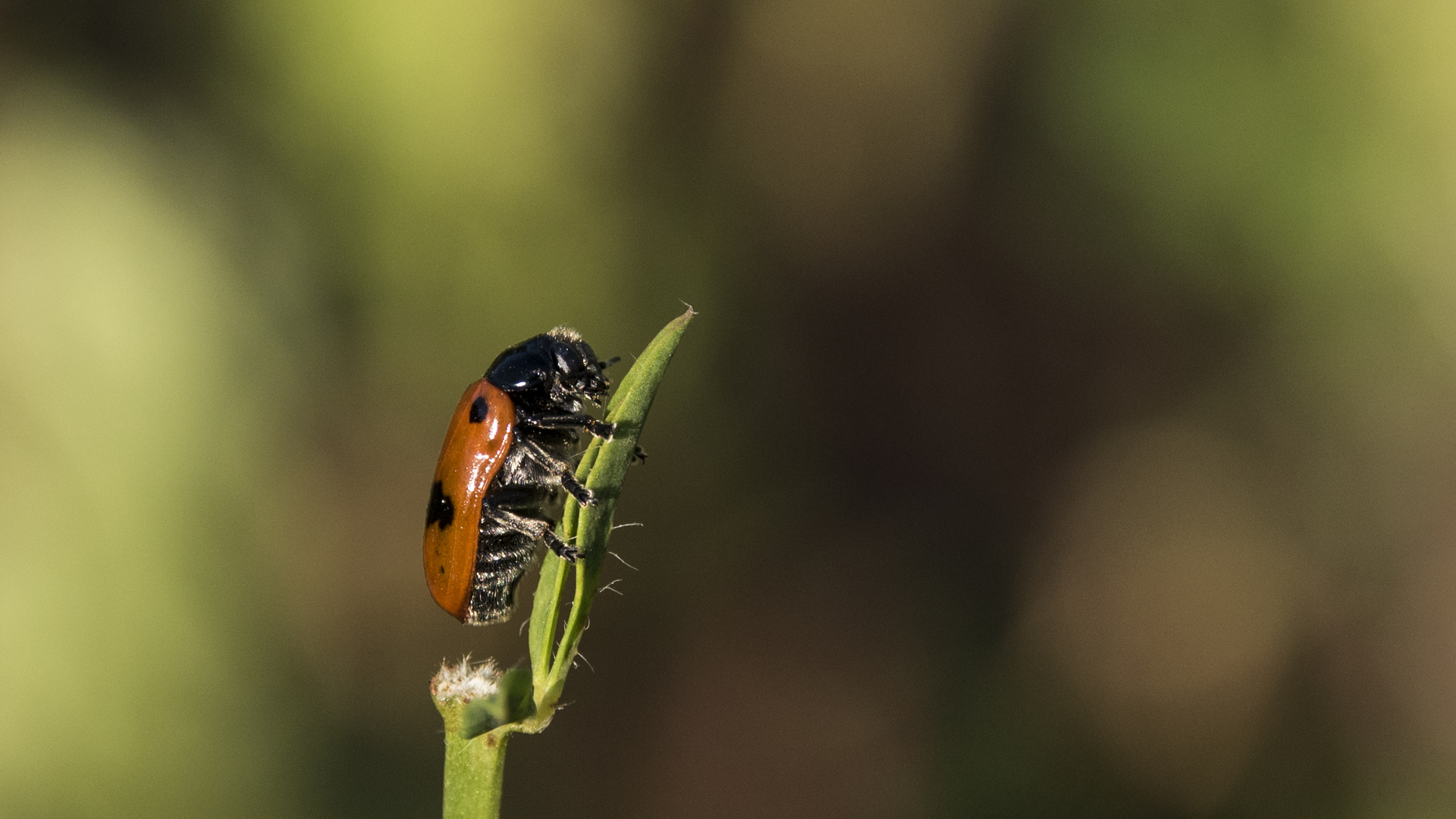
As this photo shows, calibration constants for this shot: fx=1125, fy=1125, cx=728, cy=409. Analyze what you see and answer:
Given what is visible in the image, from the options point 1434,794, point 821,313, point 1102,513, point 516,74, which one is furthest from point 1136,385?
point 516,74

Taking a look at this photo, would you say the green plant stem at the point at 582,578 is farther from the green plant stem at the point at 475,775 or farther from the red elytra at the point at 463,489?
the red elytra at the point at 463,489

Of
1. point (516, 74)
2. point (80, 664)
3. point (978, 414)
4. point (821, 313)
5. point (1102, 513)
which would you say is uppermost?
point (516, 74)

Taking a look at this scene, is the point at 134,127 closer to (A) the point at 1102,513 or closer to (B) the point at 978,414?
(B) the point at 978,414

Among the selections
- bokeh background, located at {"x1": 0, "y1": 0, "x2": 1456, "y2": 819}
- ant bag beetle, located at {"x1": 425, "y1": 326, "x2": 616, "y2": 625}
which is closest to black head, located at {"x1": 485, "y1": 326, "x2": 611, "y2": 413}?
ant bag beetle, located at {"x1": 425, "y1": 326, "x2": 616, "y2": 625}

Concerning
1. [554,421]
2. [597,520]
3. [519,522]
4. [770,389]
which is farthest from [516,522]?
[770,389]

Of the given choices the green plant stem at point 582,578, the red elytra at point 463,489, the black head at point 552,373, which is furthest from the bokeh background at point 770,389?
the green plant stem at point 582,578

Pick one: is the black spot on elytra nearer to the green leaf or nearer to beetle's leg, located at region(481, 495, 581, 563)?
beetle's leg, located at region(481, 495, 581, 563)

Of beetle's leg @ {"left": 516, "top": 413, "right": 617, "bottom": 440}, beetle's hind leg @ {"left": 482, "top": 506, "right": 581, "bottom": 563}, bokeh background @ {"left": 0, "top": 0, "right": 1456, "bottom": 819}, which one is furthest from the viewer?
bokeh background @ {"left": 0, "top": 0, "right": 1456, "bottom": 819}
